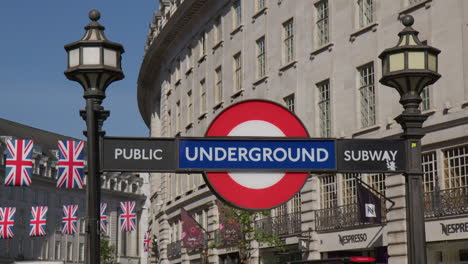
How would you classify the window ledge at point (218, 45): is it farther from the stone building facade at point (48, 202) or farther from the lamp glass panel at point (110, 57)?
the stone building facade at point (48, 202)

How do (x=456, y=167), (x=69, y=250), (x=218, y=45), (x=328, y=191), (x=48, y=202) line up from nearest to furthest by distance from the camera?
(x=456, y=167)
(x=328, y=191)
(x=218, y=45)
(x=48, y=202)
(x=69, y=250)

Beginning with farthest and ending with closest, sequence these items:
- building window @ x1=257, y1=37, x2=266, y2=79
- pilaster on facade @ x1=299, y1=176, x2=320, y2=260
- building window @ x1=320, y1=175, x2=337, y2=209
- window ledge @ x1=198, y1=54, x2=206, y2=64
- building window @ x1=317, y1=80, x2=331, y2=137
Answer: window ledge @ x1=198, y1=54, x2=206, y2=64
building window @ x1=257, y1=37, x2=266, y2=79
pilaster on facade @ x1=299, y1=176, x2=320, y2=260
building window @ x1=317, y1=80, x2=331, y2=137
building window @ x1=320, y1=175, x2=337, y2=209

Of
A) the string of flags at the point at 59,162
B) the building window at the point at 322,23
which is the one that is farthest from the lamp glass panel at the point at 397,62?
the string of flags at the point at 59,162

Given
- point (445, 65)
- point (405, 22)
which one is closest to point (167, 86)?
point (445, 65)

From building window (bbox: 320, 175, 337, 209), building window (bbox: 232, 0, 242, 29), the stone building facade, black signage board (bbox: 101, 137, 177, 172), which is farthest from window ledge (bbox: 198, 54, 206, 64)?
the stone building facade

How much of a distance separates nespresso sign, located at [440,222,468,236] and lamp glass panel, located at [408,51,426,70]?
21.8 meters

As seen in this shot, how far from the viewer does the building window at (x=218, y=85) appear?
50287 millimetres

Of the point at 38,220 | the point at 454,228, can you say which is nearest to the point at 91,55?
the point at 454,228

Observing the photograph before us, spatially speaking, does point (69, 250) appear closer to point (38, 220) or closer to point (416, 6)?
point (38, 220)

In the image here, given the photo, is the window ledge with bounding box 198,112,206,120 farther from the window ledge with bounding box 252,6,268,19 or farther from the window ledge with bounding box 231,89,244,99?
the window ledge with bounding box 252,6,268,19

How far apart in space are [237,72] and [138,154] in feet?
133

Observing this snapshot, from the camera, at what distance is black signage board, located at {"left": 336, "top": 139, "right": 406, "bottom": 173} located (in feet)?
24.3

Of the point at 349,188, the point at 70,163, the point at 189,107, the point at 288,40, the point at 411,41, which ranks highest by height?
the point at 288,40

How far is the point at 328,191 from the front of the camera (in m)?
36.9
